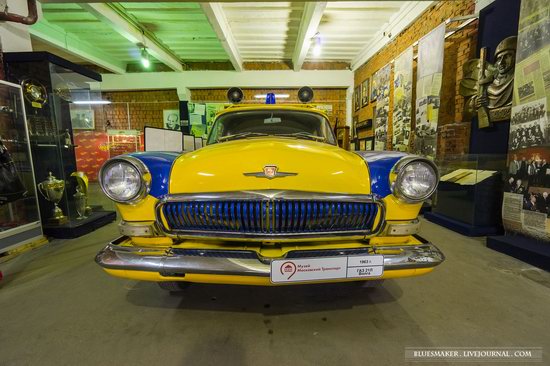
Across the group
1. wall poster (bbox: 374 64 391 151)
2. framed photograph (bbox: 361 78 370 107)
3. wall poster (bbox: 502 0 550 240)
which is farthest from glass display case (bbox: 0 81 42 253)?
framed photograph (bbox: 361 78 370 107)

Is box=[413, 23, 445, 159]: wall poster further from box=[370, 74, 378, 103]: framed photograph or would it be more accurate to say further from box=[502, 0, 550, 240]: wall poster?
box=[370, 74, 378, 103]: framed photograph

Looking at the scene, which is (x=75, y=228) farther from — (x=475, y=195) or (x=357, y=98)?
(x=357, y=98)

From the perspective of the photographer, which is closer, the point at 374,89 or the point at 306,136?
the point at 306,136

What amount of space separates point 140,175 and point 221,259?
651 mm

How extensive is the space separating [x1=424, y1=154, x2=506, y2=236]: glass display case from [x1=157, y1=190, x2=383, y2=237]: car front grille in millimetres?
2751

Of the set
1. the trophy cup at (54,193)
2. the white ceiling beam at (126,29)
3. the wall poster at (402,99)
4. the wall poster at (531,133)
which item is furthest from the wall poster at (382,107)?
the trophy cup at (54,193)

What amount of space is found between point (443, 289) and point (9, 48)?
5.69 metres

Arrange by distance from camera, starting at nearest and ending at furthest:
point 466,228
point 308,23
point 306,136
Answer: point 306,136 < point 466,228 < point 308,23

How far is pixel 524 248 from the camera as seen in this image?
2.40 metres

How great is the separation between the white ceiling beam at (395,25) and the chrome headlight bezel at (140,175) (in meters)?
5.85

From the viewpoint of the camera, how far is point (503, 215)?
2807 millimetres

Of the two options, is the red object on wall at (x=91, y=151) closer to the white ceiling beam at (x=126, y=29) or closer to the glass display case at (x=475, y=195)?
the white ceiling beam at (x=126, y=29)

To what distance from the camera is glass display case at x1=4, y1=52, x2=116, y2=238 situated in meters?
3.22

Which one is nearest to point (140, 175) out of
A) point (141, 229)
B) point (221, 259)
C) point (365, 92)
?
point (141, 229)
